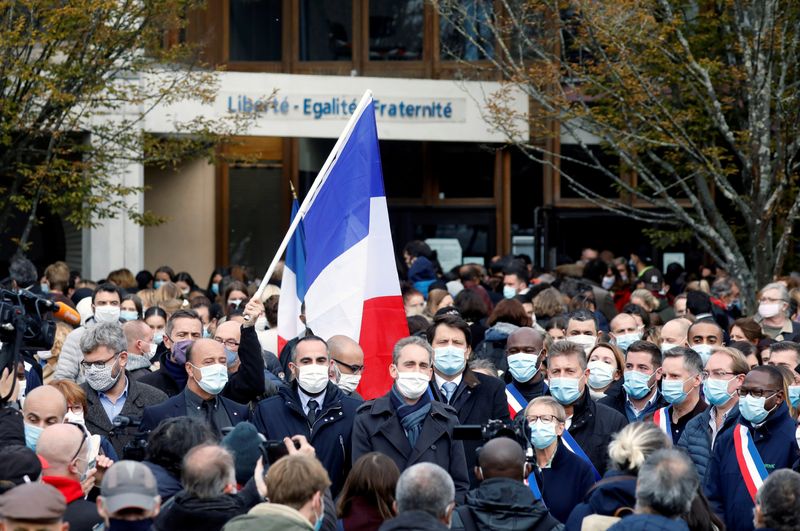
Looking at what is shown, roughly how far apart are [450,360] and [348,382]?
0.77 metres

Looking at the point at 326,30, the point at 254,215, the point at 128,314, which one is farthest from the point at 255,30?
the point at 128,314

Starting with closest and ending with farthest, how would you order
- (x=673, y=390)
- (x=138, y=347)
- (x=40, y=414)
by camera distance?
(x=40, y=414), (x=673, y=390), (x=138, y=347)

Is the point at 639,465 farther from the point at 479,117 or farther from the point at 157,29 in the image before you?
the point at 479,117

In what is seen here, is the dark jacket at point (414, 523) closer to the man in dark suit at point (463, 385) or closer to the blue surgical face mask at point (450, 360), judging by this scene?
the man in dark suit at point (463, 385)

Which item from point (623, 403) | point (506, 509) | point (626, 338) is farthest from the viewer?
point (626, 338)

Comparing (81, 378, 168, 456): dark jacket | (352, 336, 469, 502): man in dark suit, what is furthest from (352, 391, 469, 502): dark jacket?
(81, 378, 168, 456): dark jacket

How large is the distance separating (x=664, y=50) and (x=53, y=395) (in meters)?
10.5

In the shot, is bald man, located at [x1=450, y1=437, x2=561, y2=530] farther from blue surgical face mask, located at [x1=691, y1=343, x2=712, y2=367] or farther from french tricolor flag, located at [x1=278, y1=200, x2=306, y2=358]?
french tricolor flag, located at [x1=278, y1=200, x2=306, y2=358]

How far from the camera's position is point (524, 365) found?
9.16 m

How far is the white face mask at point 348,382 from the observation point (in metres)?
9.10

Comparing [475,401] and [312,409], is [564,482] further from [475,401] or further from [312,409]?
[312,409]

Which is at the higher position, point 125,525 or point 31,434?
point 31,434

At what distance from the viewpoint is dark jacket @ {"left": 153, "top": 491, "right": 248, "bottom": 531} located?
19.5 feet

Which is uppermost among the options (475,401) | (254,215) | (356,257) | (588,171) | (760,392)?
(588,171)
